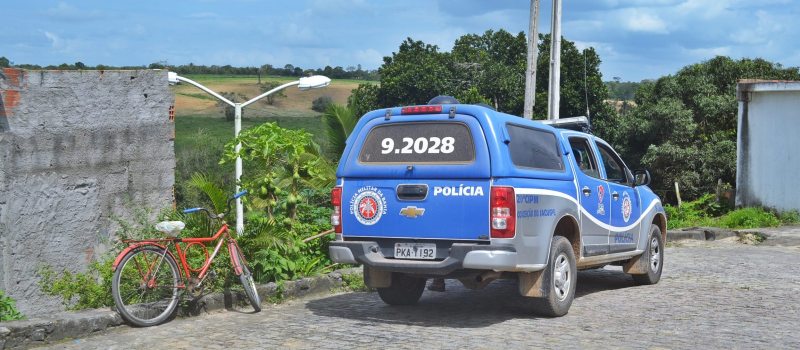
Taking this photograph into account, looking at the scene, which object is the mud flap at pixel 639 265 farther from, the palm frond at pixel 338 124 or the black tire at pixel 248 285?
the palm frond at pixel 338 124

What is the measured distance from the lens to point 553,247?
916 centimetres

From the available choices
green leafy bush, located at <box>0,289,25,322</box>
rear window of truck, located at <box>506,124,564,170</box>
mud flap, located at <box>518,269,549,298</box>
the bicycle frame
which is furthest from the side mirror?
green leafy bush, located at <box>0,289,25,322</box>

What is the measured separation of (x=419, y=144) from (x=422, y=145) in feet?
0.11

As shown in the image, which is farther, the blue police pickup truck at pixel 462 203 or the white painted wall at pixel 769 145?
the white painted wall at pixel 769 145

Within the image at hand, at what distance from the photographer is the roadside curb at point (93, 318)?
7.61 m

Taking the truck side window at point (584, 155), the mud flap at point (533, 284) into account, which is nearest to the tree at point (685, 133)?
the truck side window at point (584, 155)

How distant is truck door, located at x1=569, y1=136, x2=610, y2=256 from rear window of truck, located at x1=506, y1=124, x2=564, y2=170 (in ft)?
1.36

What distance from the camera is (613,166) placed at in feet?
38.2

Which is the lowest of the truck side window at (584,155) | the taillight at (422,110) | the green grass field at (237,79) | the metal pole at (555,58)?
the truck side window at (584,155)

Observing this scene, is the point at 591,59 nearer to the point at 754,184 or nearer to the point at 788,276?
the point at 754,184

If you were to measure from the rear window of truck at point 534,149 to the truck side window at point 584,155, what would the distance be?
99 centimetres

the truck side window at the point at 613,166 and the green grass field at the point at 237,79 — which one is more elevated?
the green grass field at the point at 237,79

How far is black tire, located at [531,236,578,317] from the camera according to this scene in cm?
904

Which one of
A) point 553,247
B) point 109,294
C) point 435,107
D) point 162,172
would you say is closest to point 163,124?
point 162,172
